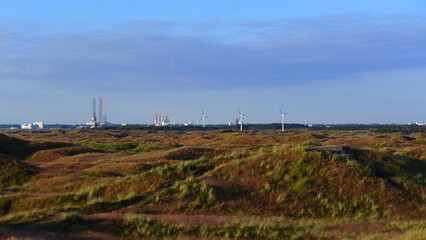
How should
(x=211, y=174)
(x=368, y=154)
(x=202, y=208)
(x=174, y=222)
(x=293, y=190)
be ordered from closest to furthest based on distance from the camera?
(x=174, y=222), (x=202, y=208), (x=293, y=190), (x=211, y=174), (x=368, y=154)

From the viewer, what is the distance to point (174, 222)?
→ 20703 mm

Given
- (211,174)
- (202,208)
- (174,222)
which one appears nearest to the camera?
(174,222)

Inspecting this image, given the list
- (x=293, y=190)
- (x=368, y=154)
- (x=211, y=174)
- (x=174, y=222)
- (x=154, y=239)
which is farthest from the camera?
(x=368, y=154)

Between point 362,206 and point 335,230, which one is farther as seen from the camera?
point 362,206

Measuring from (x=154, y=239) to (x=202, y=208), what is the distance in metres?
7.58

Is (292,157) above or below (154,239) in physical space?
above

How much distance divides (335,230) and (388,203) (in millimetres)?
9400

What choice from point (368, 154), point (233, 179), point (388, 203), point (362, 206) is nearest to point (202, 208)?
point (233, 179)

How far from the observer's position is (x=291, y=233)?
19328 mm

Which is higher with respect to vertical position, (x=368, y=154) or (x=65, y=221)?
(x=368, y=154)

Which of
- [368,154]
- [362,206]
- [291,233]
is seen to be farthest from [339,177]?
[291,233]

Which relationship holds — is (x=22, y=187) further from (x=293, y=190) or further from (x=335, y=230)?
(x=335, y=230)

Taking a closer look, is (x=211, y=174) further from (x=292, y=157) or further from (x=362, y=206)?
(x=362, y=206)

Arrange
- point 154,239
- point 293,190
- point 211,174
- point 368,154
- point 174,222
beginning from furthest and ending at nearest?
point 368,154, point 211,174, point 293,190, point 174,222, point 154,239
